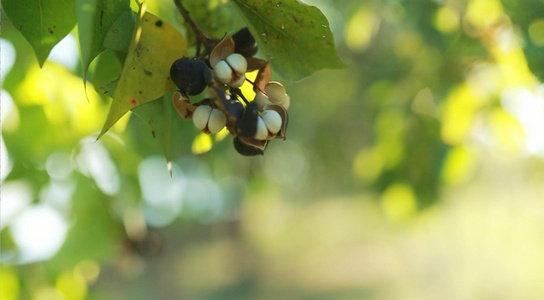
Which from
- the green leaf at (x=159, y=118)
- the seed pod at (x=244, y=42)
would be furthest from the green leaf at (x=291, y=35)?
the green leaf at (x=159, y=118)

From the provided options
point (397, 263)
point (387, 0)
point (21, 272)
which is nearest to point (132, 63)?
point (21, 272)

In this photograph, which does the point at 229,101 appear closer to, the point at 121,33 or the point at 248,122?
the point at 248,122

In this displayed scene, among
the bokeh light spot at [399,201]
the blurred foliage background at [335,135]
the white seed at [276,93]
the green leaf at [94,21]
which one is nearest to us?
the green leaf at [94,21]

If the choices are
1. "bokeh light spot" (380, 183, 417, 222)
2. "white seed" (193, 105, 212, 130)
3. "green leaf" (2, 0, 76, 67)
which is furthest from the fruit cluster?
"bokeh light spot" (380, 183, 417, 222)

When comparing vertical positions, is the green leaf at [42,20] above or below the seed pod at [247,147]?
below

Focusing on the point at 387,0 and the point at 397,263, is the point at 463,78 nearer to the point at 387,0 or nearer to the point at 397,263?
A: the point at 387,0

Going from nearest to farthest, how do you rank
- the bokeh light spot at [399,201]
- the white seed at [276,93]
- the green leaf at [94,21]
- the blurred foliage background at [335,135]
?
the green leaf at [94,21]
the white seed at [276,93]
the blurred foliage background at [335,135]
the bokeh light spot at [399,201]

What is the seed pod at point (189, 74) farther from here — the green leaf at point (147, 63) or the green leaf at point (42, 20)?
the green leaf at point (42, 20)

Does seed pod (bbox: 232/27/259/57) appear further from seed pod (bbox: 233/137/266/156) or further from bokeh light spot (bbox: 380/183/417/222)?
bokeh light spot (bbox: 380/183/417/222)
